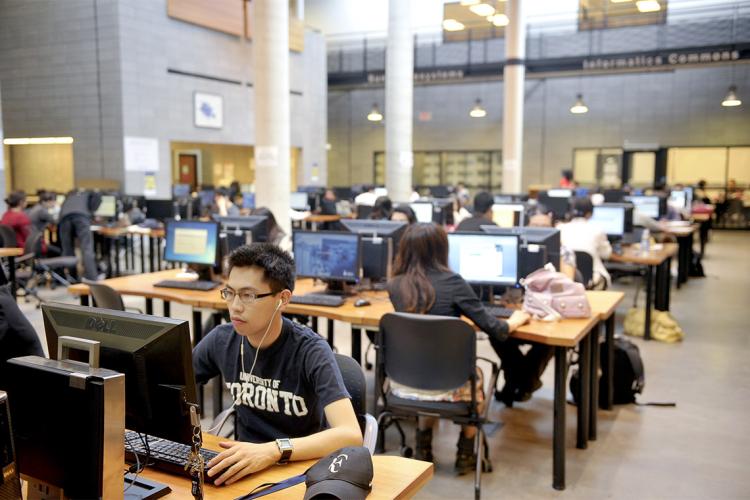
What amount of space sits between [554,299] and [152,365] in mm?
2768

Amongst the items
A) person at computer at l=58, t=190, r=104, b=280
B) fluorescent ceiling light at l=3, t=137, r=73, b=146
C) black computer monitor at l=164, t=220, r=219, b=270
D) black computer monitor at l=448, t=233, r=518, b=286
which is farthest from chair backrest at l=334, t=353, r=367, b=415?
fluorescent ceiling light at l=3, t=137, r=73, b=146

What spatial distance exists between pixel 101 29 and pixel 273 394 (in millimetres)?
12674

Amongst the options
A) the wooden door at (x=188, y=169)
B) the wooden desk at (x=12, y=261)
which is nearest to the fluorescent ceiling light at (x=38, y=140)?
the wooden door at (x=188, y=169)

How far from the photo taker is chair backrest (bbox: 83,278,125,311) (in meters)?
4.17

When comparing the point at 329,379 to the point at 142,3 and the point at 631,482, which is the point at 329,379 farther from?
the point at 142,3

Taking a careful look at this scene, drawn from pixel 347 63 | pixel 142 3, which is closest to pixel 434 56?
pixel 347 63

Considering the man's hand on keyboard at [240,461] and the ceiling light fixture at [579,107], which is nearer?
the man's hand on keyboard at [240,461]

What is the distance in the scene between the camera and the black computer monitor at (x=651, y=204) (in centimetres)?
994

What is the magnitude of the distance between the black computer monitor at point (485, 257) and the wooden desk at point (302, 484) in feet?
8.30

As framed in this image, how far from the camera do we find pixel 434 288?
3479 mm

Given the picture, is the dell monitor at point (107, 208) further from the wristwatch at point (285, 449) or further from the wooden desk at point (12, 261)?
the wristwatch at point (285, 449)

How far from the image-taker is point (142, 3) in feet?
43.4

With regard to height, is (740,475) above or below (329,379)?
below

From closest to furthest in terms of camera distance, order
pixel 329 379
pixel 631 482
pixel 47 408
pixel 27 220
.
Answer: pixel 47 408, pixel 329 379, pixel 631 482, pixel 27 220
